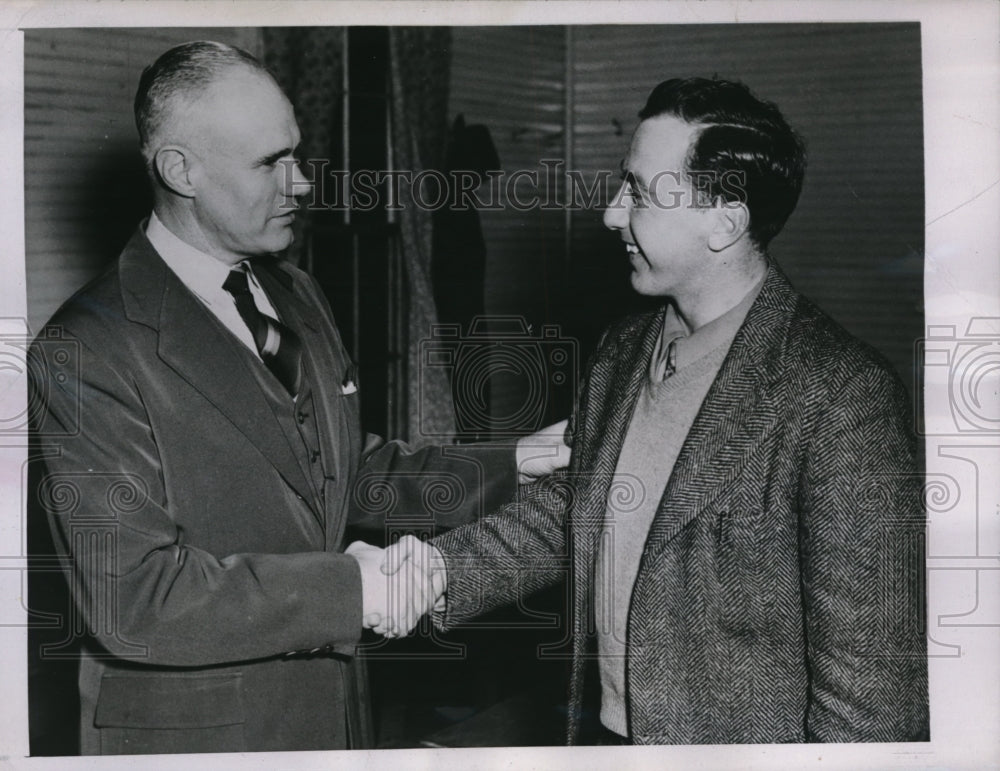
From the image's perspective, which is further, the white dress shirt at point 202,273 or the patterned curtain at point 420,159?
the patterned curtain at point 420,159

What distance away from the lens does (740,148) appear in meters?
2.56

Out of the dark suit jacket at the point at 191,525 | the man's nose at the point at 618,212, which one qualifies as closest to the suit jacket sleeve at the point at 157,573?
the dark suit jacket at the point at 191,525

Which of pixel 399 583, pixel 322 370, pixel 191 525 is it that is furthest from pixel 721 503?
pixel 191 525

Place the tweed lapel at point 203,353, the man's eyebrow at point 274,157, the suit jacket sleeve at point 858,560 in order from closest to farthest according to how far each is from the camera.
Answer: the suit jacket sleeve at point 858,560 → the tweed lapel at point 203,353 → the man's eyebrow at point 274,157

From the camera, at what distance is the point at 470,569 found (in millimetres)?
2719

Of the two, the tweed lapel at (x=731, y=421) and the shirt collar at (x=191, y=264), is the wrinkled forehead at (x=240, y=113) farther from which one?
the tweed lapel at (x=731, y=421)

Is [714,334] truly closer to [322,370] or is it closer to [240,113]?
[322,370]

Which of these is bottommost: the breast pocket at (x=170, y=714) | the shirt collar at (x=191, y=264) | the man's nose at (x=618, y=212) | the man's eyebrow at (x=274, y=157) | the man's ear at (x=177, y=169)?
the breast pocket at (x=170, y=714)

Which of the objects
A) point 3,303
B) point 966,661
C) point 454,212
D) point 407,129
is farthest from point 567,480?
point 3,303

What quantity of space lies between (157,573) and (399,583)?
63cm

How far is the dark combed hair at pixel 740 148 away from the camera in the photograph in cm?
255

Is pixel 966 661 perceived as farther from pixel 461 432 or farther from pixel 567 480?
pixel 461 432

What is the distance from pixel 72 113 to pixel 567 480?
171 cm

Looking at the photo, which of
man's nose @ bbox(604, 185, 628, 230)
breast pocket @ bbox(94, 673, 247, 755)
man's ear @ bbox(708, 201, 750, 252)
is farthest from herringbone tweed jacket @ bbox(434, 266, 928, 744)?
breast pocket @ bbox(94, 673, 247, 755)
